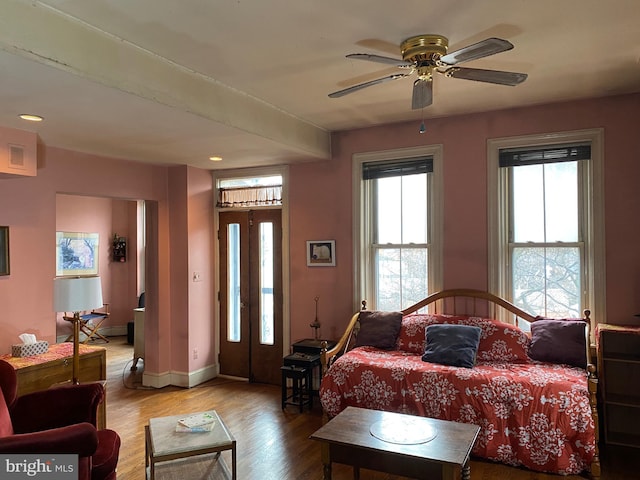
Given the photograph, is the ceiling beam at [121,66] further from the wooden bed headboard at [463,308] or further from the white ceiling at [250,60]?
the wooden bed headboard at [463,308]

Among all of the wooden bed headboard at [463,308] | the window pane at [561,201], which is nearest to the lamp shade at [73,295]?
the wooden bed headboard at [463,308]

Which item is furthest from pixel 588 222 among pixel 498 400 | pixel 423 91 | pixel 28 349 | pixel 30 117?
pixel 28 349

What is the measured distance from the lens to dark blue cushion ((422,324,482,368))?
3.82 meters

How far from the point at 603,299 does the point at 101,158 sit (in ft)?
15.8

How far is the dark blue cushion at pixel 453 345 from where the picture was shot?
150 inches

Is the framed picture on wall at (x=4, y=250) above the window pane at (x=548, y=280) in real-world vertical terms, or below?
above

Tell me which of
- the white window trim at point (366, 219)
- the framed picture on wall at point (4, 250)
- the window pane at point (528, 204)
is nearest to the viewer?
the framed picture on wall at point (4, 250)

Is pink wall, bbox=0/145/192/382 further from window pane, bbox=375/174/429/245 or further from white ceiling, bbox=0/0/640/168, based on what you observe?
window pane, bbox=375/174/429/245

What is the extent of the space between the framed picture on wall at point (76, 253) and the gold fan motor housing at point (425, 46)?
687 centimetres

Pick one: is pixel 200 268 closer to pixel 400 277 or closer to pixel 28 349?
pixel 28 349

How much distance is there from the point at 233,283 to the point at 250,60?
3.16 m

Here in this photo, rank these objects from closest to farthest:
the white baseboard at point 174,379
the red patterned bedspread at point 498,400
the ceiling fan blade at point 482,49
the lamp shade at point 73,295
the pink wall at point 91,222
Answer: the ceiling fan blade at point 482,49
the red patterned bedspread at point 498,400
the lamp shade at point 73,295
the white baseboard at point 174,379
the pink wall at point 91,222

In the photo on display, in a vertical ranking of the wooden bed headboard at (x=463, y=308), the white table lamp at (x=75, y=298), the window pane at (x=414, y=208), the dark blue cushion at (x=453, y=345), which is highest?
the window pane at (x=414, y=208)

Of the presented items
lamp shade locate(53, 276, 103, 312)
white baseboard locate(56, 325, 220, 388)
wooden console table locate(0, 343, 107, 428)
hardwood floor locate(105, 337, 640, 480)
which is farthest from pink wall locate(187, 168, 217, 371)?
lamp shade locate(53, 276, 103, 312)
